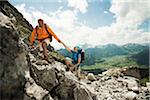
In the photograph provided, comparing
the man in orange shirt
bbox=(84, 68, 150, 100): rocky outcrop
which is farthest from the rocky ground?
bbox=(84, 68, 150, 100): rocky outcrop

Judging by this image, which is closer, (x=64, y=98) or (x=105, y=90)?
(x=64, y=98)

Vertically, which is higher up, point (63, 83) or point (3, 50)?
point (3, 50)

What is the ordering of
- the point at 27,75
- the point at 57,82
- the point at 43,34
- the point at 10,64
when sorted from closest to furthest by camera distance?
1. the point at 10,64
2. the point at 27,75
3. the point at 57,82
4. the point at 43,34

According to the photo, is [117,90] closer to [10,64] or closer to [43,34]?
[43,34]

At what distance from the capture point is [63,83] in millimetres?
20203

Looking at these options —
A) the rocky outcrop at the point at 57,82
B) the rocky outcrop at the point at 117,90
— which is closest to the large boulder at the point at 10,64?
the rocky outcrop at the point at 57,82

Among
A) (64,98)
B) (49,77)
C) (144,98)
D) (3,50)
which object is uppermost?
(3,50)

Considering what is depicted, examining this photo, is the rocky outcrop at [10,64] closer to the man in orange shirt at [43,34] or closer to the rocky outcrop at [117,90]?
the man in orange shirt at [43,34]

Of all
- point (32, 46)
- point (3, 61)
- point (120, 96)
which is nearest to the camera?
point (3, 61)

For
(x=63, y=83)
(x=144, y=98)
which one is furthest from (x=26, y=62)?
(x=144, y=98)

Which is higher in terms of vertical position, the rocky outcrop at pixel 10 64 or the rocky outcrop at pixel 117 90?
the rocky outcrop at pixel 10 64

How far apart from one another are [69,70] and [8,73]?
840 centimetres

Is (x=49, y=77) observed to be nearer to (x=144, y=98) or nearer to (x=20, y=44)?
(x=20, y=44)

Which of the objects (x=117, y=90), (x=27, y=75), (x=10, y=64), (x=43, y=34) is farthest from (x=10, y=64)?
(x=117, y=90)
